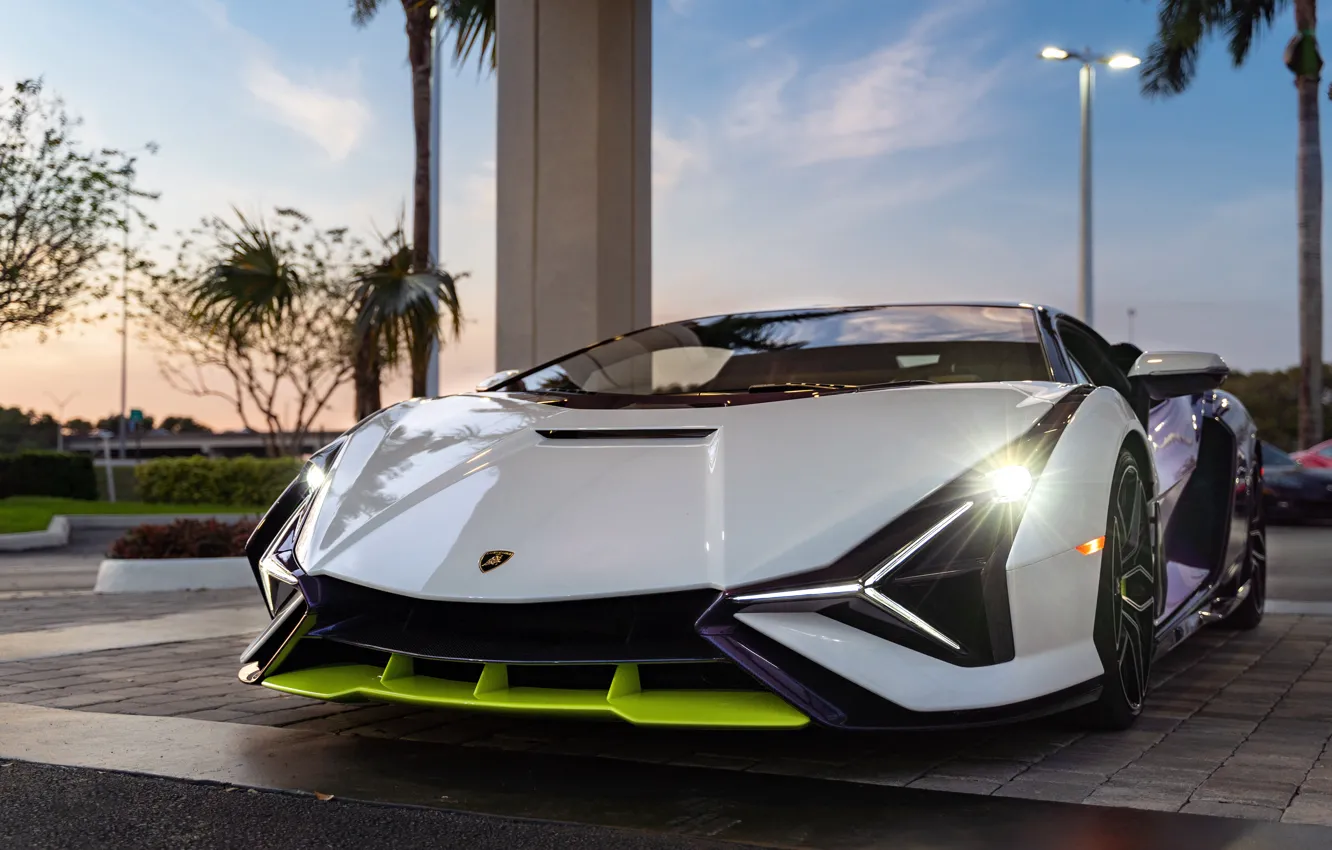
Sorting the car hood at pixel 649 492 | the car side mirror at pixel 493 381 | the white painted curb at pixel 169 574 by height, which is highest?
the car side mirror at pixel 493 381

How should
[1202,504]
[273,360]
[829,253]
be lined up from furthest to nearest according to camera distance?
[273,360]
[829,253]
[1202,504]

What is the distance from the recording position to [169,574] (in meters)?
A: 8.26

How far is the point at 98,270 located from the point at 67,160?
1774 mm

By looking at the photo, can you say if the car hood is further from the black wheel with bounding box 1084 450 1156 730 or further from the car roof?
the car roof

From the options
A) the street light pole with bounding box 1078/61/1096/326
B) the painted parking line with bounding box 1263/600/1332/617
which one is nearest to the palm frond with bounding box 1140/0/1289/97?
the street light pole with bounding box 1078/61/1096/326

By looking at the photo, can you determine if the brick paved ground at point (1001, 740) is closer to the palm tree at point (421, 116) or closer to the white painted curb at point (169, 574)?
the white painted curb at point (169, 574)

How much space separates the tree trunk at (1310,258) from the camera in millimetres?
23344

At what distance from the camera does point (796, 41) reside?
1382 centimetres

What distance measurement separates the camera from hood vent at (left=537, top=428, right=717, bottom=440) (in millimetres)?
3100

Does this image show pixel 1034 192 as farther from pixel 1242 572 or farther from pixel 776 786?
pixel 776 786

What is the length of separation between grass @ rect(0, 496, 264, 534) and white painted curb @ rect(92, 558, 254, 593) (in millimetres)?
8780

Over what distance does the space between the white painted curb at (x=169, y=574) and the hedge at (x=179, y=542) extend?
4.8 inches

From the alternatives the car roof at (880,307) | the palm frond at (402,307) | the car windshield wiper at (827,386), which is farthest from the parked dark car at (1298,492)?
the car windshield wiper at (827,386)

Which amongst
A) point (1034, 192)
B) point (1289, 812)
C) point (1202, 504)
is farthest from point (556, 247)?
point (1034, 192)
